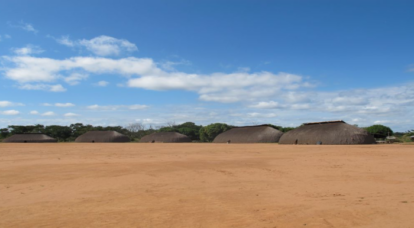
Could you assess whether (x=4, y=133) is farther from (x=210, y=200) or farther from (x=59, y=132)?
(x=210, y=200)

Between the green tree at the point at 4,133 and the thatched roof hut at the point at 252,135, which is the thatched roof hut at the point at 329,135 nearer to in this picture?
the thatched roof hut at the point at 252,135

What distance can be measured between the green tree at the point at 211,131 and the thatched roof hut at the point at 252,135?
13003mm

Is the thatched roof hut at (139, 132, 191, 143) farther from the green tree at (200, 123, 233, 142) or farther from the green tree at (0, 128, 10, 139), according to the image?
the green tree at (0, 128, 10, 139)

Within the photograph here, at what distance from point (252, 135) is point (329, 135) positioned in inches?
658

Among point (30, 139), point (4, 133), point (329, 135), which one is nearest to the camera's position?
point (329, 135)

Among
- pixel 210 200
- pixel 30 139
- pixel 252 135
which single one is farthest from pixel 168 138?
pixel 210 200

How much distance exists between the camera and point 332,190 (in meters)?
7.95

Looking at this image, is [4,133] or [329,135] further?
[4,133]

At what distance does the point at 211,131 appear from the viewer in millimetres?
73875

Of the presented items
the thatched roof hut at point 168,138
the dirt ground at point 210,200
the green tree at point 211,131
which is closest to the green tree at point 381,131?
the green tree at point 211,131

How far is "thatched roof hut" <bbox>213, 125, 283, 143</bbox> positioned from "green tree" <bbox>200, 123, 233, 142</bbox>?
1300 cm

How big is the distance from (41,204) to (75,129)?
8300 centimetres

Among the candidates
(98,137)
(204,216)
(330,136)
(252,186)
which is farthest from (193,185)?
(98,137)

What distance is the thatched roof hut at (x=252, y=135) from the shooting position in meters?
51.9
